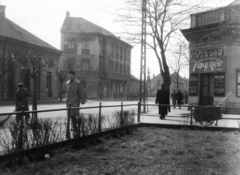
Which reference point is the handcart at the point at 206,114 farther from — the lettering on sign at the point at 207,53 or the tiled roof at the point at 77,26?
the tiled roof at the point at 77,26

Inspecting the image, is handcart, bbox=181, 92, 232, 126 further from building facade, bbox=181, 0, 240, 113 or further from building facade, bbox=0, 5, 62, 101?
building facade, bbox=0, 5, 62, 101

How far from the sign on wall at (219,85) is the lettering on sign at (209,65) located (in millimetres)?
450

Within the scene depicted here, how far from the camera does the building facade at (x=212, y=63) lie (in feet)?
57.1

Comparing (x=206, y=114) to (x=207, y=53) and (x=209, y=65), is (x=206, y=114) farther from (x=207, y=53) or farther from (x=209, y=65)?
(x=207, y=53)

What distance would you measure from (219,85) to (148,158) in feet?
44.2

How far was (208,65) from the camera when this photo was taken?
18531mm

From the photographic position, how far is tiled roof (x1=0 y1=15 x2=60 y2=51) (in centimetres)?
2992

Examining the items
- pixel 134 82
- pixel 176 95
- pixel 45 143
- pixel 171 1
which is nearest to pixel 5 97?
pixel 176 95

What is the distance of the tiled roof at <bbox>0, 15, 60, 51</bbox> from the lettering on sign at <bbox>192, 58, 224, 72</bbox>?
20095 mm

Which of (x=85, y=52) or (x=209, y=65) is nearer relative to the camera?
(x=209, y=65)

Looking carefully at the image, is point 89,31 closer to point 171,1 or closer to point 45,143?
point 171,1

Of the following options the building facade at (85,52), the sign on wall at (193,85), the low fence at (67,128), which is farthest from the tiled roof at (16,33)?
the low fence at (67,128)

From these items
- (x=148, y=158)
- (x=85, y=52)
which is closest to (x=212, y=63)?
(x=148, y=158)

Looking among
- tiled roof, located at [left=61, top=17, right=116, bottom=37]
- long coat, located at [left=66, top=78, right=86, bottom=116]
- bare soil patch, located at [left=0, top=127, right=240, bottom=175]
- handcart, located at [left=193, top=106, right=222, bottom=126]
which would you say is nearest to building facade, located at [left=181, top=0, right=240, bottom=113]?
handcart, located at [left=193, top=106, right=222, bottom=126]
